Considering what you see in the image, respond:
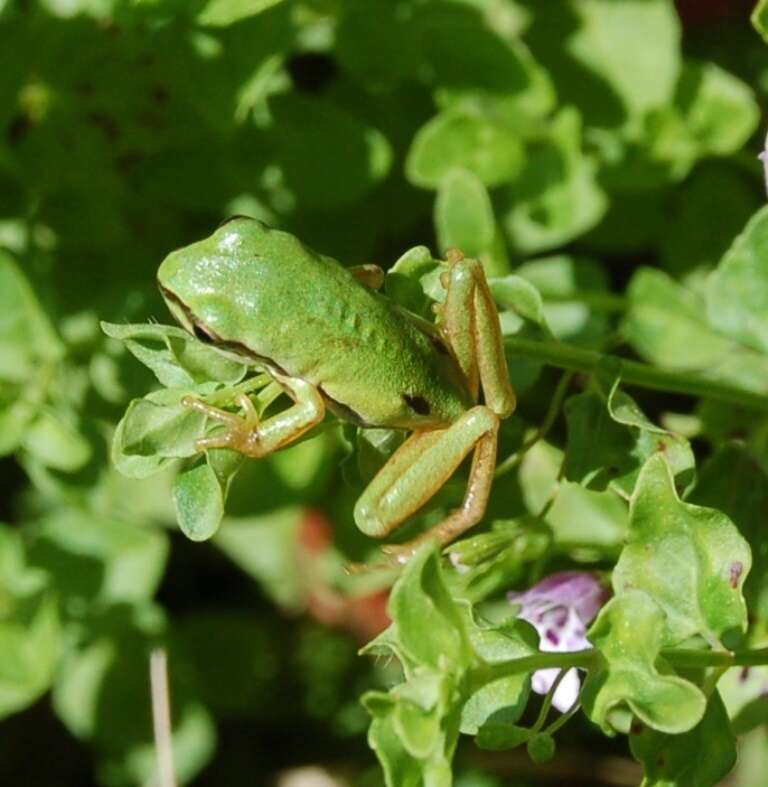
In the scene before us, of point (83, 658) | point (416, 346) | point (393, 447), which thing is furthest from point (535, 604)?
point (83, 658)

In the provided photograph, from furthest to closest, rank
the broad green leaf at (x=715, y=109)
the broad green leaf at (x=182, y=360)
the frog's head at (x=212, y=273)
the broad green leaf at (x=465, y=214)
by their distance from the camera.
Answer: the broad green leaf at (x=715, y=109) < the broad green leaf at (x=465, y=214) < the frog's head at (x=212, y=273) < the broad green leaf at (x=182, y=360)

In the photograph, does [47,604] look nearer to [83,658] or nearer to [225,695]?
[83,658]

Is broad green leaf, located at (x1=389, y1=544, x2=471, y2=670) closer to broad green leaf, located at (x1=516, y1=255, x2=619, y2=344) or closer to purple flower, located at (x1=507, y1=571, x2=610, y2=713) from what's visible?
purple flower, located at (x1=507, y1=571, x2=610, y2=713)

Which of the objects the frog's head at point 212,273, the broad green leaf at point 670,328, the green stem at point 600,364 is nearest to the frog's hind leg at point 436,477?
the green stem at point 600,364

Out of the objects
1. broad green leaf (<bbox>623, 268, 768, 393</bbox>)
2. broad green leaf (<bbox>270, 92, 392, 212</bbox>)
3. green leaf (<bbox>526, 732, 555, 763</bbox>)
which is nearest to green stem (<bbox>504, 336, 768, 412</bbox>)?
green leaf (<bbox>526, 732, 555, 763</bbox>)

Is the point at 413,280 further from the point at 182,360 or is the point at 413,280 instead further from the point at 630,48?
the point at 630,48

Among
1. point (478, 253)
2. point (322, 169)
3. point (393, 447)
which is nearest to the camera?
point (393, 447)

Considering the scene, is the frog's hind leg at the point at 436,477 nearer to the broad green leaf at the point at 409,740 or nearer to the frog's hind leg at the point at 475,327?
the frog's hind leg at the point at 475,327
